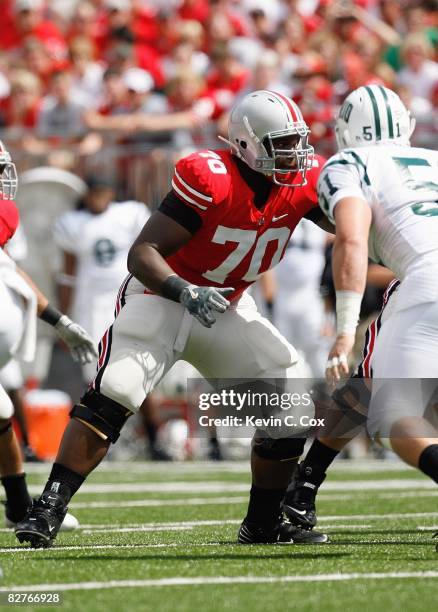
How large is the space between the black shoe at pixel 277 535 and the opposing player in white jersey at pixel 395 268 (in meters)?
0.86

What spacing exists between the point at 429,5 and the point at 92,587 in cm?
903

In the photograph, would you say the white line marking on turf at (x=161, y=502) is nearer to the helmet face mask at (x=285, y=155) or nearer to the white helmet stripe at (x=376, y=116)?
the helmet face mask at (x=285, y=155)

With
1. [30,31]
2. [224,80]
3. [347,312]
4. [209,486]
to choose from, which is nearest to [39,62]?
[30,31]

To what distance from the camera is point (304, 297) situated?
10.1m

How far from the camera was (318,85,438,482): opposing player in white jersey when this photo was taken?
4.09 m

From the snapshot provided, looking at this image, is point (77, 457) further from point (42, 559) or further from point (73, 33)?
point (73, 33)

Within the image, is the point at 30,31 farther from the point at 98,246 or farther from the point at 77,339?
the point at 77,339

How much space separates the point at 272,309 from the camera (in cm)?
981

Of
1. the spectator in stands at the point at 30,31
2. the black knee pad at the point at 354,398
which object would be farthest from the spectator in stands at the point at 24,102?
the black knee pad at the point at 354,398

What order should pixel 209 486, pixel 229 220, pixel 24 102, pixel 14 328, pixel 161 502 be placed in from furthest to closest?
pixel 24 102 → pixel 209 486 → pixel 161 502 → pixel 229 220 → pixel 14 328

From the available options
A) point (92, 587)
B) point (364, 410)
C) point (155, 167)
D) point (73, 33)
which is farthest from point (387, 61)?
point (92, 587)

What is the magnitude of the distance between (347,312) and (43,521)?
132cm

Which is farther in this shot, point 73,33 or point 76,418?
point 73,33

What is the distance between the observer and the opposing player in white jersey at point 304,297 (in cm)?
1008
